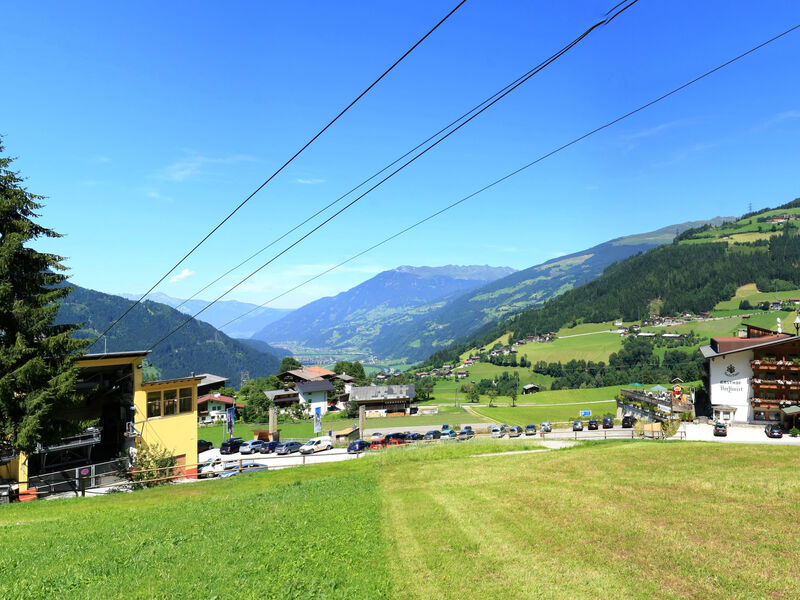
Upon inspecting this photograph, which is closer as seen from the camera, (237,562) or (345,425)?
(237,562)

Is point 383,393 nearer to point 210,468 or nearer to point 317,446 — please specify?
point 317,446

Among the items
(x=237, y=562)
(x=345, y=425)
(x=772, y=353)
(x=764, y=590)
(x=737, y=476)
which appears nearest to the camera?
(x=764, y=590)

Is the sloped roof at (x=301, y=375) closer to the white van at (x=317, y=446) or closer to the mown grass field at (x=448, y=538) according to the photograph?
the white van at (x=317, y=446)

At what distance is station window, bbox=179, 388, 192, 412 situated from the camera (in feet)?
130

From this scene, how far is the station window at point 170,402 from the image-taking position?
38.3 m

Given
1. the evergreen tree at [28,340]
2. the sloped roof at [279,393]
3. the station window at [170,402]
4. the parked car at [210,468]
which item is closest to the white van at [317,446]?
the parked car at [210,468]

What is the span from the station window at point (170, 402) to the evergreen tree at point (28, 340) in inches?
519

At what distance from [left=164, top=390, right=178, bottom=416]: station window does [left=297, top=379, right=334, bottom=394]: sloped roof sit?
95.2 metres

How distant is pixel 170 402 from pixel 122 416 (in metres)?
3.59

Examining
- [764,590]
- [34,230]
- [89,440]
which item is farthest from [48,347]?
[764,590]

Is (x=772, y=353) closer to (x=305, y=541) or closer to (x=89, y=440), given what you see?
(x=305, y=541)

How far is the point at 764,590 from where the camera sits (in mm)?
9688

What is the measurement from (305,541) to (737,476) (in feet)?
58.2

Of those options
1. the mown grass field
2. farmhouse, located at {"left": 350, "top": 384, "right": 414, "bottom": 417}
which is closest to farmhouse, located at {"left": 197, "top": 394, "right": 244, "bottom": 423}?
farmhouse, located at {"left": 350, "top": 384, "right": 414, "bottom": 417}
